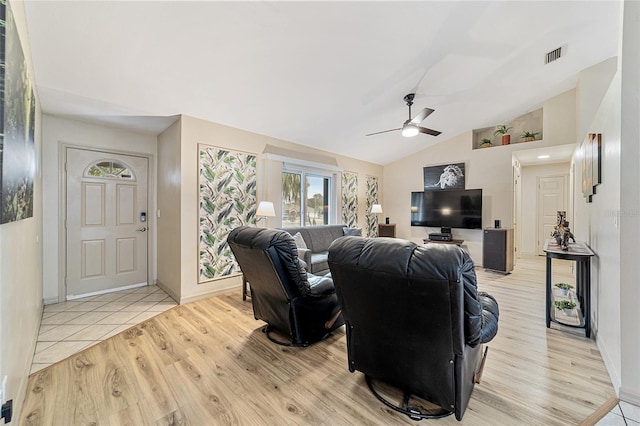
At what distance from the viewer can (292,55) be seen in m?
2.78

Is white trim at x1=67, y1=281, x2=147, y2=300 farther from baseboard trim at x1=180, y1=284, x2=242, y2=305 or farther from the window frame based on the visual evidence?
the window frame

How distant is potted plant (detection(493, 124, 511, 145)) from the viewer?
5582mm

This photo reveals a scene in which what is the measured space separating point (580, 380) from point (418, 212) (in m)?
4.71

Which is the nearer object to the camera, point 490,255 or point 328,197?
point 490,255

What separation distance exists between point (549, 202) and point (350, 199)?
513cm

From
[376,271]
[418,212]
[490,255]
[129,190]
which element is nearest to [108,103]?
[129,190]

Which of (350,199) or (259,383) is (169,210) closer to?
(259,383)

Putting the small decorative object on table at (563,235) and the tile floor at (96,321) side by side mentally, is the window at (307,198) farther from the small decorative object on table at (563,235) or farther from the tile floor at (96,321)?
the small decorative object on table at (563,235)

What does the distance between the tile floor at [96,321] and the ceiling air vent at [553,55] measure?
4086mm

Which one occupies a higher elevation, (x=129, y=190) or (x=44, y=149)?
(x=44, y=149)

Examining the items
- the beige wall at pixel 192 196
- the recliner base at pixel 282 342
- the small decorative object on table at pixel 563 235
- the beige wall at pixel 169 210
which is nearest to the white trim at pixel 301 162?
the beige wall at pixel 192 196

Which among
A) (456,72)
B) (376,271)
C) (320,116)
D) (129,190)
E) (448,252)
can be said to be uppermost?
(456,72)

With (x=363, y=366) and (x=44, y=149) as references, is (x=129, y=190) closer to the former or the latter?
(x=44, y=149)

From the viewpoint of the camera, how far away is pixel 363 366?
1.79 metres
